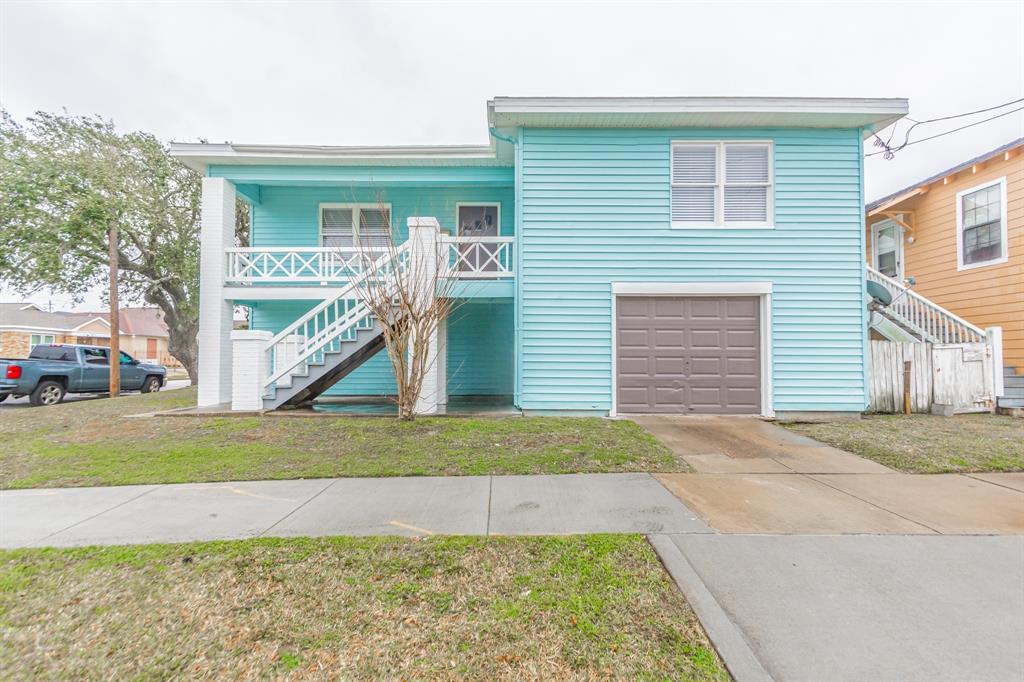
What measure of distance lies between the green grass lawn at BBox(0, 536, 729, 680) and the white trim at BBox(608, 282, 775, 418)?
5.51 m

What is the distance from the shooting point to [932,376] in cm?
853

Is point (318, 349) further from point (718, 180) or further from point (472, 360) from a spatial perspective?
point (718, 180)

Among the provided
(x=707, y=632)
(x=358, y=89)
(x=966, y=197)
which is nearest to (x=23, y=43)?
(x=358, y=89)

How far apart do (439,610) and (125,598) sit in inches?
72.6

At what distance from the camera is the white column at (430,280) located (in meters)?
7.64

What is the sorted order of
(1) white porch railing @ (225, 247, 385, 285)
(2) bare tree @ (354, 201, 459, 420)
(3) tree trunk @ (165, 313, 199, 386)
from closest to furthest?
(2) bare tree @ (354, 201, 459, 420) → (1) white porch railing @ (225, 247, 385, 285) → (3) tree trunk @ (165, 313, 199, 386)

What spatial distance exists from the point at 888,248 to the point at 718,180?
8.59m

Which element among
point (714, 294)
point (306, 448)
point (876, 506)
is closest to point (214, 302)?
point (306, 448)

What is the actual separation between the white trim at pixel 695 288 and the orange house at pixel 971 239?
241 inches

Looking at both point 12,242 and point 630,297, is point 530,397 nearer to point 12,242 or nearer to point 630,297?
point 630,297

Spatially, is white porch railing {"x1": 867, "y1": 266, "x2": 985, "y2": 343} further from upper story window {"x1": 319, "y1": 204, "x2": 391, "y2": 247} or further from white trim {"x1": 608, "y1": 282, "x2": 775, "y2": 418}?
upper story window {"x1": 319, "y1": 204, "x2": 391, "y2": 247}

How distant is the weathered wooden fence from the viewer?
333 inches

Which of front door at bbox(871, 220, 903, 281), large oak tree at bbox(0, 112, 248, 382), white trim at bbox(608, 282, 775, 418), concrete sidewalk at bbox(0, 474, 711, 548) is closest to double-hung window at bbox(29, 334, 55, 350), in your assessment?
large oak tree at bbox(0, 112, 248, 382)

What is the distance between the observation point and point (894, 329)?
32.8 ft
